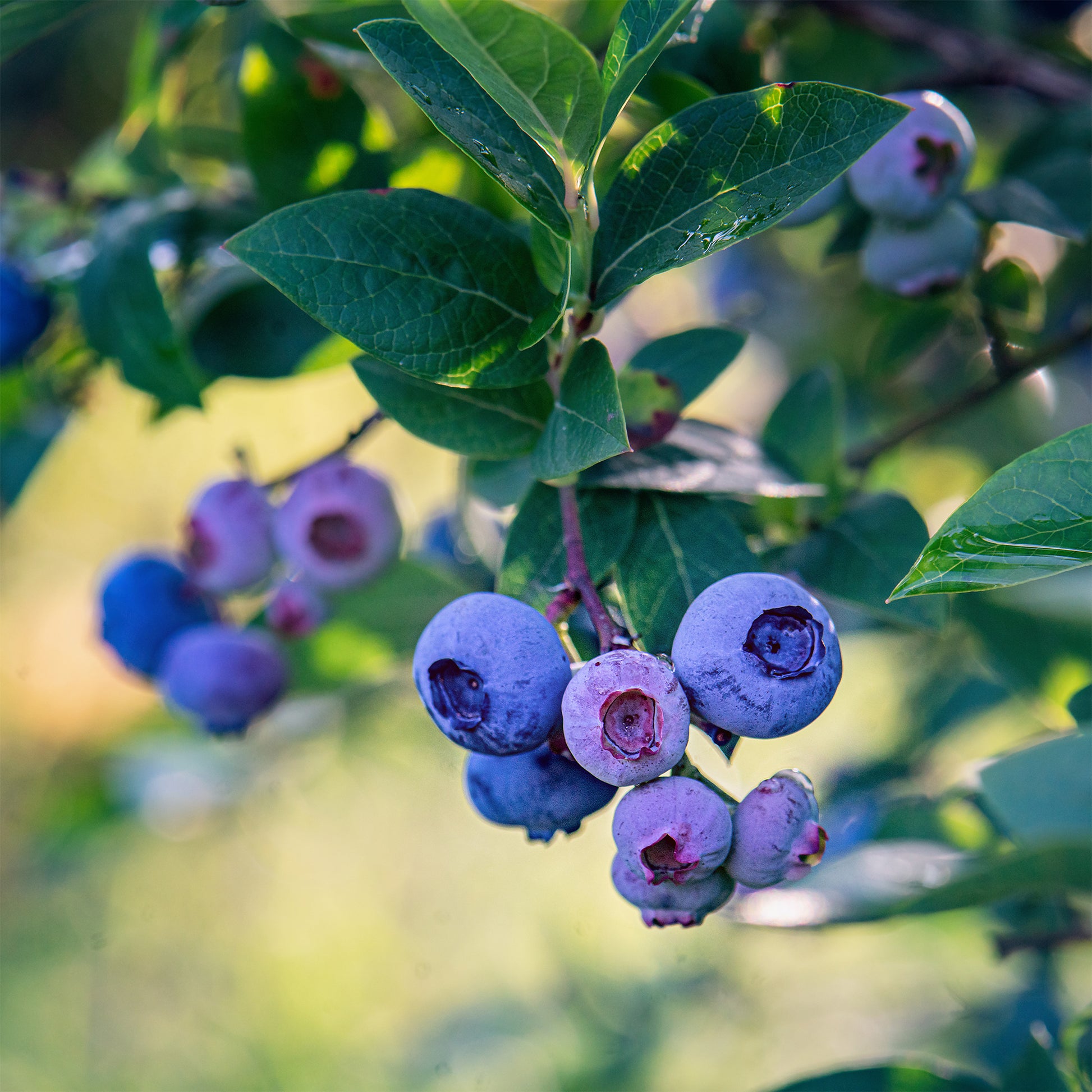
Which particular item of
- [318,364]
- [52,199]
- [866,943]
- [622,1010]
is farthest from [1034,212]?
[866,943]

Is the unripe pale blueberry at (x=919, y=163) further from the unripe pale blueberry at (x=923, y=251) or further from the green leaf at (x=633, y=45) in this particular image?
the green leaf at (x=633, y=45)

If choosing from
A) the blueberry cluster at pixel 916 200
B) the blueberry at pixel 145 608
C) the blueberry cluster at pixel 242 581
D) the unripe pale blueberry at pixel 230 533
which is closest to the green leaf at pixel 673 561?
the blueberry cluster at pixel 916 200

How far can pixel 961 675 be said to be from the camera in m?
1.34

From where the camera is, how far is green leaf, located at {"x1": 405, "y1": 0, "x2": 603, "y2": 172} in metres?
0.43

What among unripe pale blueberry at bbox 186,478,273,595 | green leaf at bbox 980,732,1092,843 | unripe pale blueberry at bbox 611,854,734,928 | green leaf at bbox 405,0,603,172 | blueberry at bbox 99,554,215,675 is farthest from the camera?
blueberry at bbox 99,554,215,675

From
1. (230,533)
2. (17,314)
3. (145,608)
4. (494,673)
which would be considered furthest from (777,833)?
(17,314)

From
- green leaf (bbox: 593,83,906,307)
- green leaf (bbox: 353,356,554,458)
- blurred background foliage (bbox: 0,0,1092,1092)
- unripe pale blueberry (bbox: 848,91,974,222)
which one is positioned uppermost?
green leaf (bbox: 593,83,906,307)

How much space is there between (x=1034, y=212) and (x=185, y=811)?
1.46m

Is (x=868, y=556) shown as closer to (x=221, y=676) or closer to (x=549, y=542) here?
(x=549, y=542)

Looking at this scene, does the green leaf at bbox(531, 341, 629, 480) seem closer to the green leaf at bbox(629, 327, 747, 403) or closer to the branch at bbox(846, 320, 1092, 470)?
the green leaf at bbox(629, 327, 747, 403)

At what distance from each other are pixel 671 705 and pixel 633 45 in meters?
0.34

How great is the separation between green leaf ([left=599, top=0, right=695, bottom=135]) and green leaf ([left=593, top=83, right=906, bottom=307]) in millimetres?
48

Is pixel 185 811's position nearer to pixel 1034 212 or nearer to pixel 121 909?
pixel 1034 212

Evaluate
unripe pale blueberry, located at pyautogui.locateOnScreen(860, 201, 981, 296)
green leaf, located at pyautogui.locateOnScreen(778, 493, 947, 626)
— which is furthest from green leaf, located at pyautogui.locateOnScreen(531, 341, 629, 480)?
unripe pale blueberry, located at pyautogui.locateOnScreen(860, 201, 981, 296)
